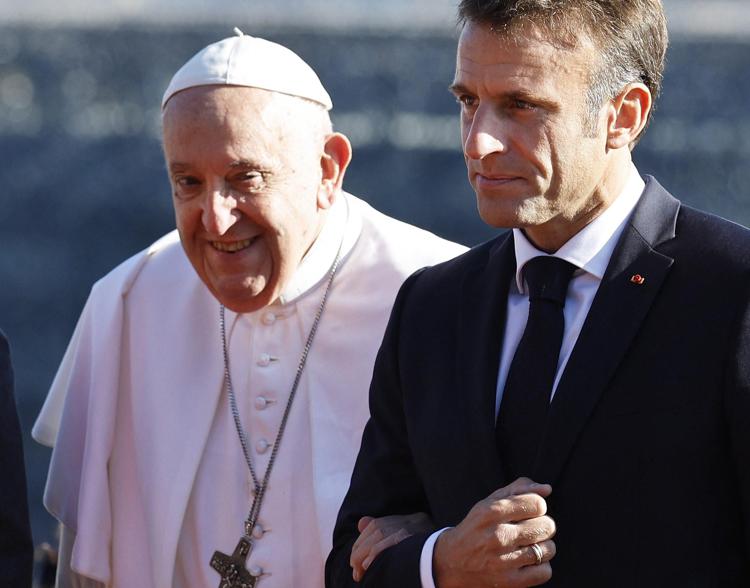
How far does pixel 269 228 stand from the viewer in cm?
391

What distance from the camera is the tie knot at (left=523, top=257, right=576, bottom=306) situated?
2.88 metres

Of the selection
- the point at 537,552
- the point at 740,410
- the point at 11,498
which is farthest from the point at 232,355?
the point at 740,410

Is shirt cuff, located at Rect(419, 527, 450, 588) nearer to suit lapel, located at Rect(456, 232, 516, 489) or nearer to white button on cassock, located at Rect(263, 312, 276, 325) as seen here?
suit lapel, located at Rect(456, 232, 516, 489)

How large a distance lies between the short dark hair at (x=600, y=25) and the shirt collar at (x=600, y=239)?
195 millimetres

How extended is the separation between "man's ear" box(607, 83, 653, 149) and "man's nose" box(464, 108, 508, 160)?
220 millimetres

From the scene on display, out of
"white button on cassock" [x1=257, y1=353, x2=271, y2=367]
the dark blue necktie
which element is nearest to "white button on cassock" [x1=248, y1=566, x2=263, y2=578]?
"white button on cassock" [x1=257, y1=353, x2=271, y2=367]

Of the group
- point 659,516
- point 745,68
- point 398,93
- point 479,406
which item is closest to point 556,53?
point 479,406

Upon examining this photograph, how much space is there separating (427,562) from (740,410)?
0.66 metres

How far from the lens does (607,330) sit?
2.76m

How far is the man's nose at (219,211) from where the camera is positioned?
3771mm

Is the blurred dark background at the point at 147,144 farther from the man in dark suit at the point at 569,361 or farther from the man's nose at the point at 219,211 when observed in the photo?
the man in dark suit at the point at 569,361

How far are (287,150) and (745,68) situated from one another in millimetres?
7965

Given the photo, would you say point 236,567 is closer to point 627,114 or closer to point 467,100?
point 467,100

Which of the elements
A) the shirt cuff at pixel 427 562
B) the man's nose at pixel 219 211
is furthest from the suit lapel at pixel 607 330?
the man's nose at pixel 219 211
